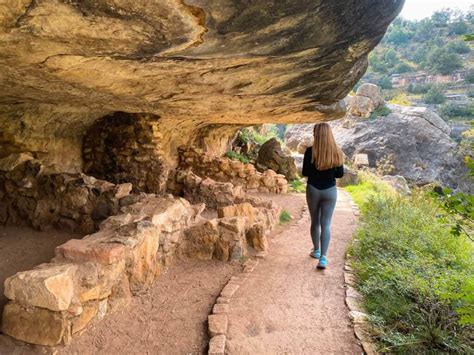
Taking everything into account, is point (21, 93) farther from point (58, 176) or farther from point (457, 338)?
point (457, 338)

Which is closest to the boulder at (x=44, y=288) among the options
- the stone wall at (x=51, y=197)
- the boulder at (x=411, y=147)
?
the stone wall at (x=51, y=197)

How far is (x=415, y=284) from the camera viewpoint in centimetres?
309

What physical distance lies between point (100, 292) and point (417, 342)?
2389 mm

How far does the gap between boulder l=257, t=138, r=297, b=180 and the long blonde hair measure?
6.94 meters

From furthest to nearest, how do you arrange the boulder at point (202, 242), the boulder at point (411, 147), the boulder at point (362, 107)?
the boulder at point (362, 107), the boulder at point (411, 147), the boulder at point (202, 242)

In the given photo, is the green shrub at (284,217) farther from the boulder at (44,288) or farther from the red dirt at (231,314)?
the boulder at (44,288)

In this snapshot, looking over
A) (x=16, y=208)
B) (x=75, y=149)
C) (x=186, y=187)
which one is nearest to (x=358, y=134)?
(x=186, y=187)

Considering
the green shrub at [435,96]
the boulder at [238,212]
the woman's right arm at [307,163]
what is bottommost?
the boulder at [238,212]

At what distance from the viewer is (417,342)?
251 centimetres

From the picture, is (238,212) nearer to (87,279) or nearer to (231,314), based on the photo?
(231,314)

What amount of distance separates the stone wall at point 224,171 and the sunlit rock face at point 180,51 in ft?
11.6

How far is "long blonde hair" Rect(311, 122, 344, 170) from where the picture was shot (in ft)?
12.6

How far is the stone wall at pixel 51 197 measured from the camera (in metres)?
4.75

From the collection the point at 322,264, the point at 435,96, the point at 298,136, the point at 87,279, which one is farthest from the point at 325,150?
the point at 435,96
